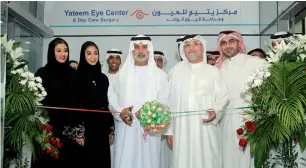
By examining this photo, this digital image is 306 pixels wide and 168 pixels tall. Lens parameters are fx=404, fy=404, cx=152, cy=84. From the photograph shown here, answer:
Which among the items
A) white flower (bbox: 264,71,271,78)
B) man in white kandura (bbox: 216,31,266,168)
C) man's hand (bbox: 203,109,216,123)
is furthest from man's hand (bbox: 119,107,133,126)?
white flower (bbox: 264,71,271,78)

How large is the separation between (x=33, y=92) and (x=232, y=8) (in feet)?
17.2

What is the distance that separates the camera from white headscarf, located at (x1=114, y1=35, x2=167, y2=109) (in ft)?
15.9

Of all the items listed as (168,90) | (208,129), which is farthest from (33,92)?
(208,129)

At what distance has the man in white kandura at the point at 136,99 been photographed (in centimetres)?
473

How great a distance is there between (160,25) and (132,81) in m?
3.67

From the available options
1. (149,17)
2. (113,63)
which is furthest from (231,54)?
(149,17)

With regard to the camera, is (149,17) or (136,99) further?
(149,17)

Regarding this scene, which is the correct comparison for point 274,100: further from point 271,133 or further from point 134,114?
point 134,114

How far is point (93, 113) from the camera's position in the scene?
479 cm

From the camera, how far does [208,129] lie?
177 inches

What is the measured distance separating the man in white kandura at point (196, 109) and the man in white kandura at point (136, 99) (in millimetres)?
218

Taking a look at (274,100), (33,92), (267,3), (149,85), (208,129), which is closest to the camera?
(274,100)

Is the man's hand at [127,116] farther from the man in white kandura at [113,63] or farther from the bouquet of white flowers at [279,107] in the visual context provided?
the man in white kandura at [113,63]

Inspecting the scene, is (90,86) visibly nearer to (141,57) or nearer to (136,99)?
(136,99)
